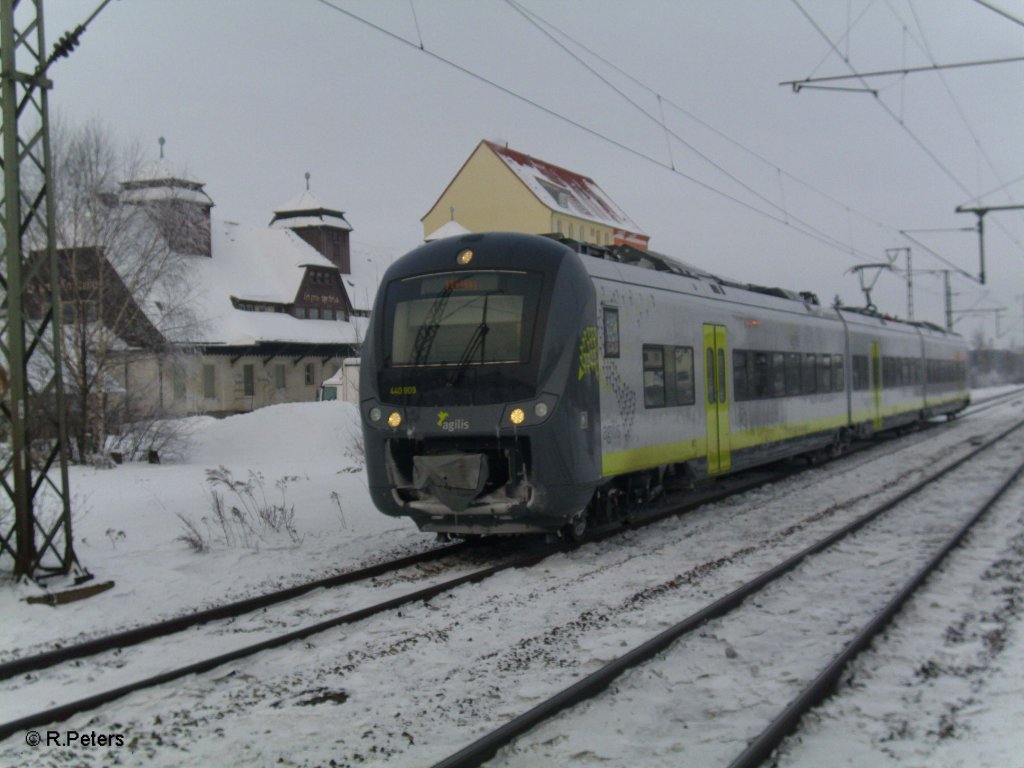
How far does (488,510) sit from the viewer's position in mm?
9031

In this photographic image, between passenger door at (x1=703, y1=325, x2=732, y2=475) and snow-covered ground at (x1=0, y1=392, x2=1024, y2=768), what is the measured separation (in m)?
1.05

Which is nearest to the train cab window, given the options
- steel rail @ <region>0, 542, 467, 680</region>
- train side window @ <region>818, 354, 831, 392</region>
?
train side window @ <region>818, 354, 831, 392</region>

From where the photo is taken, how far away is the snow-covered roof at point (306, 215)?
56312 millimetres

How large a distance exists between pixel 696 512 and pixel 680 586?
4455 mm

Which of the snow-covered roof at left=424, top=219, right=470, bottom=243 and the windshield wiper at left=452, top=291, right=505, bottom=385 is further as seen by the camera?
the snow-covered roof at left=424, top=219, right=470, bottom=243

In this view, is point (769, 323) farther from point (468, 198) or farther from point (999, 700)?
point (468, 198)

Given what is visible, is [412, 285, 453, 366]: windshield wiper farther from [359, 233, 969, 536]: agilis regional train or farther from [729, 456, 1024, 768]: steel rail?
[729, 456, 1024, 768]: steel rail

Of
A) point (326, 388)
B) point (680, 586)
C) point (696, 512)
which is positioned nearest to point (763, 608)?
point (680, 586)

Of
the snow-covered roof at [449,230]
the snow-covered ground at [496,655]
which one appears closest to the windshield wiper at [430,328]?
the snow-covered ground at [496,655]

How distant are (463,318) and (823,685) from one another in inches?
198

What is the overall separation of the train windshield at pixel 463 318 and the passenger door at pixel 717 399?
4.17 metres

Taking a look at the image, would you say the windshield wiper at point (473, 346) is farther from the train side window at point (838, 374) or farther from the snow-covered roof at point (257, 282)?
the snow-covered roof at point (257, 282)

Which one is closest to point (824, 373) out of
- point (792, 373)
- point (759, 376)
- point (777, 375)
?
point (792, 373)

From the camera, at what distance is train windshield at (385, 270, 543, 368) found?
9.02m
